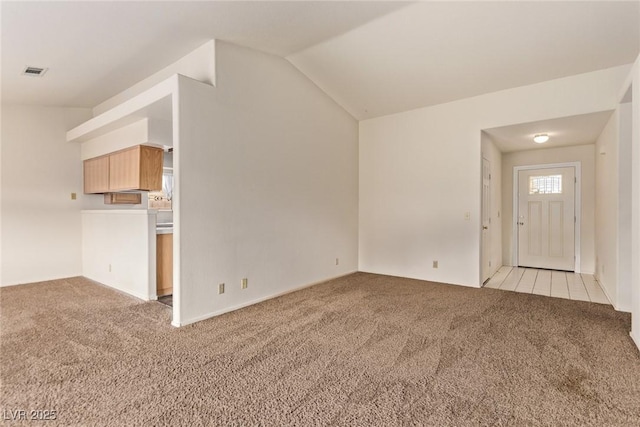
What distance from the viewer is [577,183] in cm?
572

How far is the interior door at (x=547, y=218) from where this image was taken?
5.81m

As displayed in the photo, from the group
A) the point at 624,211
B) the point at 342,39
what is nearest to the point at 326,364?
the point at 342,39

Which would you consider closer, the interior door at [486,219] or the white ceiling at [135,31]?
the white ceiling at [135,31]

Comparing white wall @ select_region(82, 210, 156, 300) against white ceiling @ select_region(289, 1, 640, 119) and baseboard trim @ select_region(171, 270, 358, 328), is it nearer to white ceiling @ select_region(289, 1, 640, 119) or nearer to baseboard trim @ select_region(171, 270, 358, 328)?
baseboard trim @ select_region(171, 270, 358, 328)

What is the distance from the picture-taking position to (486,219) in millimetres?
5164

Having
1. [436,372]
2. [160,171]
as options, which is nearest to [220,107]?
[160,171]

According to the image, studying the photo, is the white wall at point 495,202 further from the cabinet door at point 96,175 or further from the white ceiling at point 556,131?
the cabinet door at point 96,175

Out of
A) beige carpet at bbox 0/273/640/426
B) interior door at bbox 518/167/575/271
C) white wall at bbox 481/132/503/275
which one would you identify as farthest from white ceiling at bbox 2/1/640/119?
beige carpet at bbox 0/273/640/426

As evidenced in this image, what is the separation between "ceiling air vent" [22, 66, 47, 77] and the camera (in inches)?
141

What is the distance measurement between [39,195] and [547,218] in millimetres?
8894

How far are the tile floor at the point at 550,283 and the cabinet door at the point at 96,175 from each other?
612cm

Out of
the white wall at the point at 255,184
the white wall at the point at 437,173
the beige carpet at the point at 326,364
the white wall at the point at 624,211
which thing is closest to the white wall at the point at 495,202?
the white wall at the point at 437,173

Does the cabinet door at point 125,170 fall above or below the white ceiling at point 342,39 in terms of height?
below

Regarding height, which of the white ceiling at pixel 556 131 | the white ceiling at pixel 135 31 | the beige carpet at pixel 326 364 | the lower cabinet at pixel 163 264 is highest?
the white ceiling at pixel 135 31
